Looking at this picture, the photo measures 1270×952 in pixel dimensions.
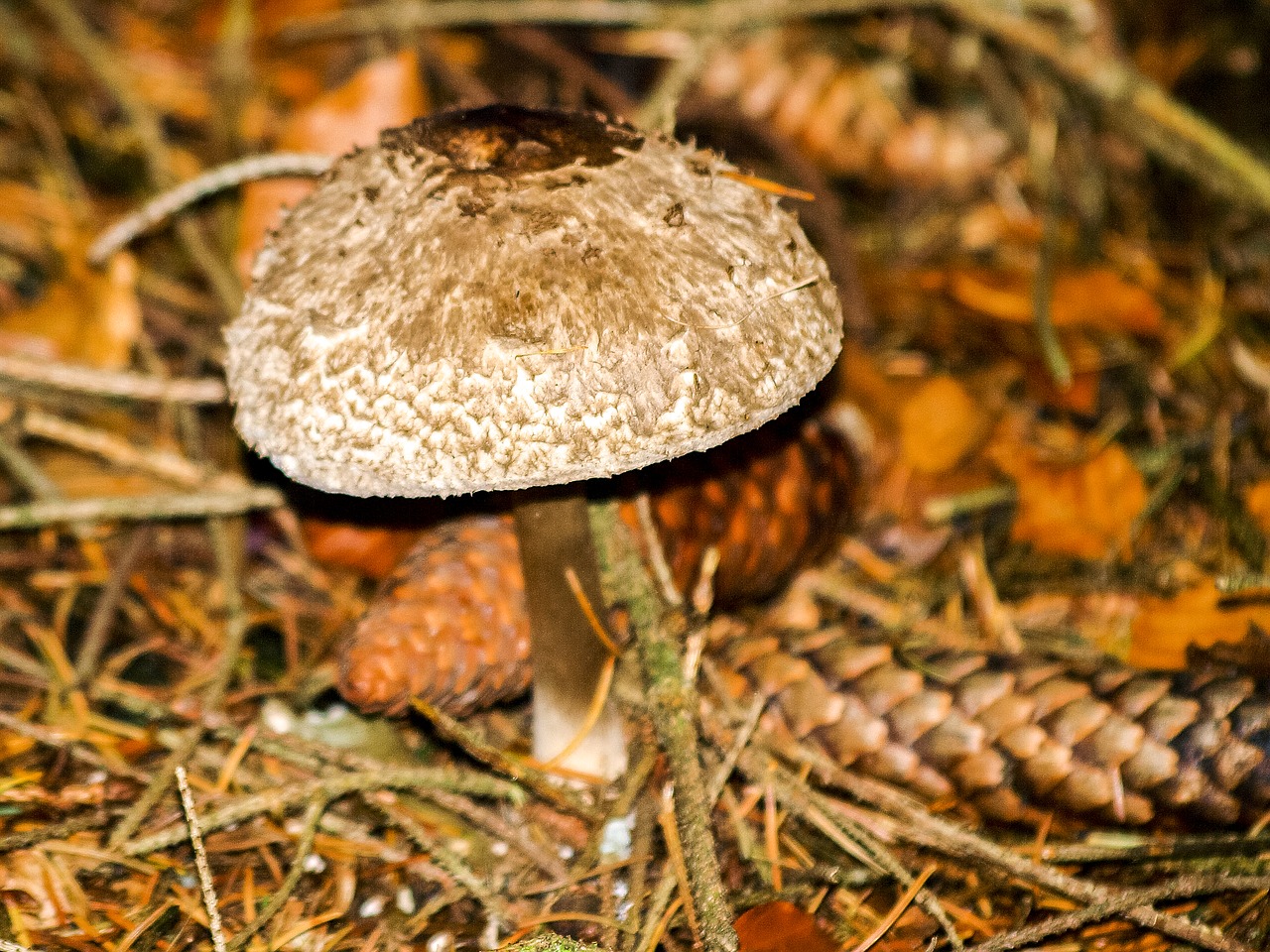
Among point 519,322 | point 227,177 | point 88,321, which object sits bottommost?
point 88,321

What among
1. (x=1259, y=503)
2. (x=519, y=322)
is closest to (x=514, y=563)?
(x=519, y=322)

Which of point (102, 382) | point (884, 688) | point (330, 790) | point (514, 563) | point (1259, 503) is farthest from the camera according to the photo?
point (102, 382)

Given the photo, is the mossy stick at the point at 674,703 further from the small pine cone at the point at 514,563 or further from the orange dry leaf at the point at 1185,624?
the orange dry leaf at the point at 1185,624

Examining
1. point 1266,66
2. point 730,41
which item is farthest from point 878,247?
point 1266,66

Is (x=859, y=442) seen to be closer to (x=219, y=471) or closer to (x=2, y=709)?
(x=219, y=471)

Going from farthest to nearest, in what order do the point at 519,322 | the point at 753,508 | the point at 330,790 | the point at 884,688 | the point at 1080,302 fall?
the point at 1080,302 < the point at 753,508 < the point at 884,688 < the point at 330,790 < the point at 519,322

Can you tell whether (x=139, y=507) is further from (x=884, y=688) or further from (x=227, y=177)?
(x=884, y=688)

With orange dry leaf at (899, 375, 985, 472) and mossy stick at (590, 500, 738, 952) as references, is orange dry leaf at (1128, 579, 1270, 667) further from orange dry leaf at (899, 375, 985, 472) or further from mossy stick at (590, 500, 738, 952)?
mossy stick at (590, 500, 738, 952)
